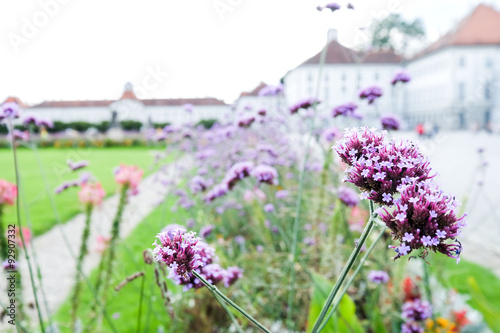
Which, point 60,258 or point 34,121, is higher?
point 34,121

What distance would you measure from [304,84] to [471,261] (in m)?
34.5

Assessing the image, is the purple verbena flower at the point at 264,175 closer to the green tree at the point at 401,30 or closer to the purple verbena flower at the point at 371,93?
the purple verbena flower at the point at 371,93

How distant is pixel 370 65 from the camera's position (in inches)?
1668

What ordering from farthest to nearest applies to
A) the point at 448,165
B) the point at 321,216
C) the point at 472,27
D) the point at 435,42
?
the point at 435,42, the point at 472,27, the point at 448,165, the point at 321,216

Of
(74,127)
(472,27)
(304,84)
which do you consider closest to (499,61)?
(472,27)

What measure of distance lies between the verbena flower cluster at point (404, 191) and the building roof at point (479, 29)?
41047 millimetres

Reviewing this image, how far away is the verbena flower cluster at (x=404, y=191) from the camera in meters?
0.68

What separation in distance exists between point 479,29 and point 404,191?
43169 millimetres

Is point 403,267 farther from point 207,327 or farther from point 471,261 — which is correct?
point 471,261

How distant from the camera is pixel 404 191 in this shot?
699mm

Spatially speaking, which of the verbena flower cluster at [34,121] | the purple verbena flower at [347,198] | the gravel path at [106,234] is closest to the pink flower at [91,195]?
the gravel path at [106,234]

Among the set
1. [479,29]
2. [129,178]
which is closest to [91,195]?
[129,178]

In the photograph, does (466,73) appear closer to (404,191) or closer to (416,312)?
(416,312)

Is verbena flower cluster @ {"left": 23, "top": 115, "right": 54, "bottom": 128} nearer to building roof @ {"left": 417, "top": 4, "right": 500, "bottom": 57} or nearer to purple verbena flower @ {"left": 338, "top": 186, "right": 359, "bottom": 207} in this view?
purple verbena flower @ {"left": 338, "top": 186, "right": 359, "bottom": 207}
